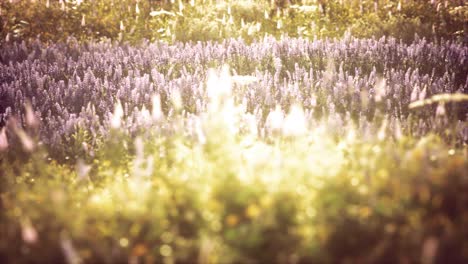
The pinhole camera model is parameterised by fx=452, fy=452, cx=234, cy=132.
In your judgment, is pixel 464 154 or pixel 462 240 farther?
pixel 464 154

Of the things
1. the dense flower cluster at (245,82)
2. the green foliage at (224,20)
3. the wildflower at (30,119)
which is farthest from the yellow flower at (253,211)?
the green foliage at (224,20)

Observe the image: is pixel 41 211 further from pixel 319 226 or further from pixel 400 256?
pixel 400 256

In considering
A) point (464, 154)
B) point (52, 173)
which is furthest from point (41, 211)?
point (464, 154)

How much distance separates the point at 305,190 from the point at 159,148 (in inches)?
62.9

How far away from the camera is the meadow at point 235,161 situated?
235 centimetres

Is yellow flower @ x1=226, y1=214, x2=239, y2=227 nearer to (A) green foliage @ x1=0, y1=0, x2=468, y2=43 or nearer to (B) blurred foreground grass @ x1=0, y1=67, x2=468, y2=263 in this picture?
(B) blurred foreground grass @ x1=0, y1=67, x2=468, y2=263

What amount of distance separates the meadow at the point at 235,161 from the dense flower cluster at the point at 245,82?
26mm

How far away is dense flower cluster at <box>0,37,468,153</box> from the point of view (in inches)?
175

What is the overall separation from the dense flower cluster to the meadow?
0.03 meters

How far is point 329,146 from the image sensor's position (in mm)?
3080

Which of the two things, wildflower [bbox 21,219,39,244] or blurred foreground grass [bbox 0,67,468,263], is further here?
blurred foreground grass [bbox 0,67,468,263]

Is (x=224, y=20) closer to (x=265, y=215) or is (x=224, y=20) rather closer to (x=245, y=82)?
(x=245, y=82)

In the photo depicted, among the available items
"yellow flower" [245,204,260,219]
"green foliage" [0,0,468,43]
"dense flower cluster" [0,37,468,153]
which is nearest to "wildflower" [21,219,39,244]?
"yellow flower" [245,204,260,219]

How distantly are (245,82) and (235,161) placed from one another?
96.6 inches
